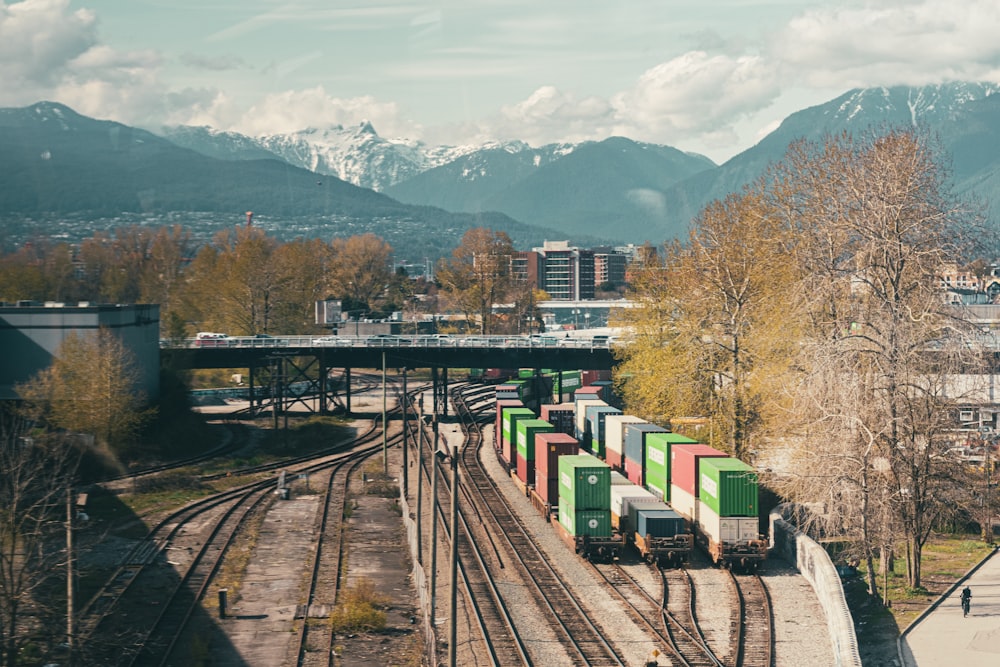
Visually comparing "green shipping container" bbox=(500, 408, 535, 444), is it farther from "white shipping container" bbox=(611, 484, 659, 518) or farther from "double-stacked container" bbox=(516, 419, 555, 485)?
"white shipping container" bbox=(611, 484, 659, 518)

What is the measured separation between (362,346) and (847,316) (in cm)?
5493

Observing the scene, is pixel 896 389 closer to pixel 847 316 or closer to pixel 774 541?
pixel 847 316

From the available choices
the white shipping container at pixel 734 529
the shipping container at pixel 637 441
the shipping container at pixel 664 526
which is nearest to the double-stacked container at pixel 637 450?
the shipping container at pixel 637 441

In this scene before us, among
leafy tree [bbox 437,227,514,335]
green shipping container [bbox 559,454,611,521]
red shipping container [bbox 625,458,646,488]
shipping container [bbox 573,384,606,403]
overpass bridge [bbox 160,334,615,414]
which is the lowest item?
red shipping container [bbox 625,458,646,488]

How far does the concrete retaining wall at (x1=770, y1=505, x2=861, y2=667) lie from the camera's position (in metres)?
31.4

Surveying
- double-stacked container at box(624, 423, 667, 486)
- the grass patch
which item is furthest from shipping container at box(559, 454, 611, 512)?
the grass patch

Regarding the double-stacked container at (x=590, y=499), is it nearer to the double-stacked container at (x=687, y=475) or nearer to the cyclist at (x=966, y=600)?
the double-stacked container at (x=687, y=475)

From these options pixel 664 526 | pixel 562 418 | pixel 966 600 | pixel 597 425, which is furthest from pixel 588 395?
pixel 966 600

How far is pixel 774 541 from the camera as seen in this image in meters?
48.0

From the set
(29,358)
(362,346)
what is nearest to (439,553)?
(29,358)

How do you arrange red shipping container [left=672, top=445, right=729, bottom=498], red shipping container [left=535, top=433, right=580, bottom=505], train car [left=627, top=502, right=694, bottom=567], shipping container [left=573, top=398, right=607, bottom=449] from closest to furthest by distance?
train car [left=627, top=502, right=694, bottom=567], red shipping container [left=672, top=445, right=729, bottom=498], red shipping container [left=535, top=433, right=580, bottom=505], shipping container [left=573, top=398, right=607, bottom=449]

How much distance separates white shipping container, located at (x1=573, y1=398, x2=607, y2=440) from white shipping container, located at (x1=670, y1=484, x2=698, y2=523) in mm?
23426

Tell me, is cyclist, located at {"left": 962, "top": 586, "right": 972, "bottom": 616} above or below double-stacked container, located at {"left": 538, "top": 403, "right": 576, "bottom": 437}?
below

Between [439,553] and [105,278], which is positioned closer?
[439,553]
